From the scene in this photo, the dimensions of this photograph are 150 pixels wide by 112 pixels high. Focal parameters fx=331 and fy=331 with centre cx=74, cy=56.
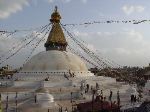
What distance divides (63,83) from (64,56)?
5.02 metres

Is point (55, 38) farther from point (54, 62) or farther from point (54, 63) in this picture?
point (54, 63)

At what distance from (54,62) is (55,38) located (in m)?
3.82

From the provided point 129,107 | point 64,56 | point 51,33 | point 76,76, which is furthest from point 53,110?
point 51,33

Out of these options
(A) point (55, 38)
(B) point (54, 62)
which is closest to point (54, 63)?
(B) point (54, 62)

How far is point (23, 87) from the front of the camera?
24906mm

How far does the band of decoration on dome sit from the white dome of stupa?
1524 millimetres

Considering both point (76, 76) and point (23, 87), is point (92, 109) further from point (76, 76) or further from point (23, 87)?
point (76, 76)

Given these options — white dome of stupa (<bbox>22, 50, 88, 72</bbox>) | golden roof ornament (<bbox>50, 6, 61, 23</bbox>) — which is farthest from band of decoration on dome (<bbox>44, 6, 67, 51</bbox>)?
white dome of stupa (<bbox>22, 50, 88, 72</bbox>)

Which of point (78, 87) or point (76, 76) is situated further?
point (76, 76)

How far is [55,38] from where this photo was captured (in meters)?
32.0

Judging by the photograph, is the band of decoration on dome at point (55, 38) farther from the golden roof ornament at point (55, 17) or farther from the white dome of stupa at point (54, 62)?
the white dome of stupa at point (54, 62)

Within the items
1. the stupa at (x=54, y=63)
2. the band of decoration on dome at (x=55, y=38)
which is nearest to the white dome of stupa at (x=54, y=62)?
the stupa at (x=54, y=63)

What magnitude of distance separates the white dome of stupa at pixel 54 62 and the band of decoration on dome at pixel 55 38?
1.52 meters

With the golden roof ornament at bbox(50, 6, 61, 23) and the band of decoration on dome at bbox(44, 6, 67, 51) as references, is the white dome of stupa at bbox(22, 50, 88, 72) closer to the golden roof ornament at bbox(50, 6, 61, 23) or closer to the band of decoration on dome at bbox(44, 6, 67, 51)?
the band of decoration on dome at bbox(44, 6, 67, 51)
